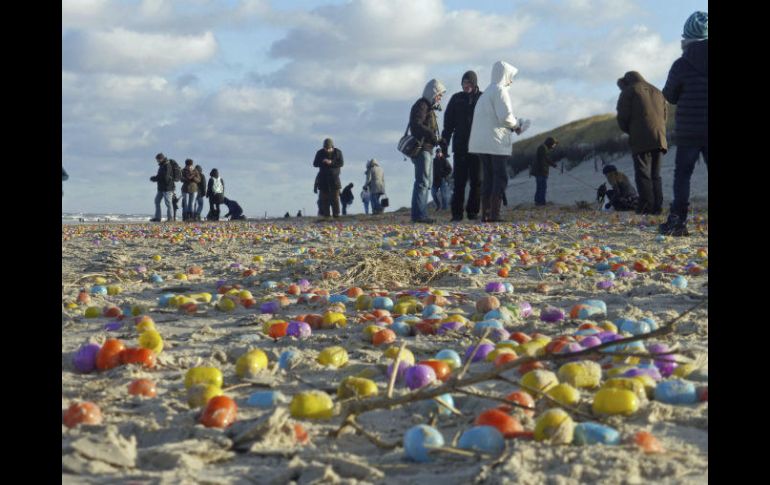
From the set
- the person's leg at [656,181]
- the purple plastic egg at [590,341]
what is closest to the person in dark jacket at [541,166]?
the person's leg at [656,181]

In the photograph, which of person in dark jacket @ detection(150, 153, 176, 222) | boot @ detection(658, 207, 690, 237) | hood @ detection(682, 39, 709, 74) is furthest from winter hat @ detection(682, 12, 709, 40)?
person in dark jacket @ detection(150, 153, 176, 222)

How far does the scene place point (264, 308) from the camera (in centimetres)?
416

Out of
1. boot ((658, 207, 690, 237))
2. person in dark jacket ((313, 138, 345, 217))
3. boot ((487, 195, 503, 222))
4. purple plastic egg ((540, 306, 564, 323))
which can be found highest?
person in dark jacket ((313, 138, 345, 217))

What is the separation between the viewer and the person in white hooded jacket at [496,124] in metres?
9.91

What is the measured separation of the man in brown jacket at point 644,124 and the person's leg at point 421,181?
274 cm

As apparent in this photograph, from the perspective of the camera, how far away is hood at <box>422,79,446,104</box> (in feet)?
35.6

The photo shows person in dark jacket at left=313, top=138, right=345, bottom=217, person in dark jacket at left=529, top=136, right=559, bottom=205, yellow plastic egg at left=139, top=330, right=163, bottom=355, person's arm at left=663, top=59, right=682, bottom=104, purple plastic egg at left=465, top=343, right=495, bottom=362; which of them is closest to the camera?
purple plastic egg at left=465, top=343, right=495, bottom=362

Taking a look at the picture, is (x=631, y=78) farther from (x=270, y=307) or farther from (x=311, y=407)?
(x=311, y=407)

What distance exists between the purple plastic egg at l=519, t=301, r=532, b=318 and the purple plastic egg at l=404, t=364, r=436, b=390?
4.79 ft

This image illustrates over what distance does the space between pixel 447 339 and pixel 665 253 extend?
4126 millimetres

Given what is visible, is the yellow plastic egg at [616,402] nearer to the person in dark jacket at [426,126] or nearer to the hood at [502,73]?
the hood at [502,73]

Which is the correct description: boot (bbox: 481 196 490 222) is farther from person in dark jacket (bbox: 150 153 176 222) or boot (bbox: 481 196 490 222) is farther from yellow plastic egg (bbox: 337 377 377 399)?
person in dark jacket (bbox: 150 153 176 222)
